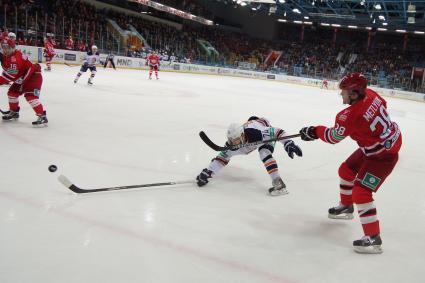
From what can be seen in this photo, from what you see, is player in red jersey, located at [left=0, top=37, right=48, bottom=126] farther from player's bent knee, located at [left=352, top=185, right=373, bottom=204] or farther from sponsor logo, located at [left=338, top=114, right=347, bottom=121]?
player's bent knee, located at [left=352, top=185, right=373, bottom=204]

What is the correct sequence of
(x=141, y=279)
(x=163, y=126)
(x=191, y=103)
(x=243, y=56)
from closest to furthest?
(x=141, y=279) → (x=163, y=126) → (x=191, y=103) → (x=243, y=56)

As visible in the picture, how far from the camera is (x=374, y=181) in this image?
2.54m

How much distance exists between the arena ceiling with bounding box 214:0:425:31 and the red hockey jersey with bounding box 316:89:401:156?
22.0 metres

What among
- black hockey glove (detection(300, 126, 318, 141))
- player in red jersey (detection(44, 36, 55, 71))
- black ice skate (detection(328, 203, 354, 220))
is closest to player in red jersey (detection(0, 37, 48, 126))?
black hockey glove (detection(300, 126, 318, 141))

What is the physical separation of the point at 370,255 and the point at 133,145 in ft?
10.1

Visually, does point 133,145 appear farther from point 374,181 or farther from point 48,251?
point 374,181

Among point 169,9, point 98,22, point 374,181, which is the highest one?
point 169,9

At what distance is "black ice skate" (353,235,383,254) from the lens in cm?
252

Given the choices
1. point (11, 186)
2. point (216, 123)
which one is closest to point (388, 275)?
point (11, 186)

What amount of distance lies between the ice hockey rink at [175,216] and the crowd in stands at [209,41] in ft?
38.9

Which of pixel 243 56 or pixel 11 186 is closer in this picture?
pixel 11 186

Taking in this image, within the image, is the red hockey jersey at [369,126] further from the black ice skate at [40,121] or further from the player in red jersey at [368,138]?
the black ice skate at [40,121]

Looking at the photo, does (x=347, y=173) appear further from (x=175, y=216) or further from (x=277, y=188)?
(x=175, y=216)

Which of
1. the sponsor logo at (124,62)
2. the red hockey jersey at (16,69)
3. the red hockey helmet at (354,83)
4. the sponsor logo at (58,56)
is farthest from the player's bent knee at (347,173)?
the sponsor logo at (124,62)
